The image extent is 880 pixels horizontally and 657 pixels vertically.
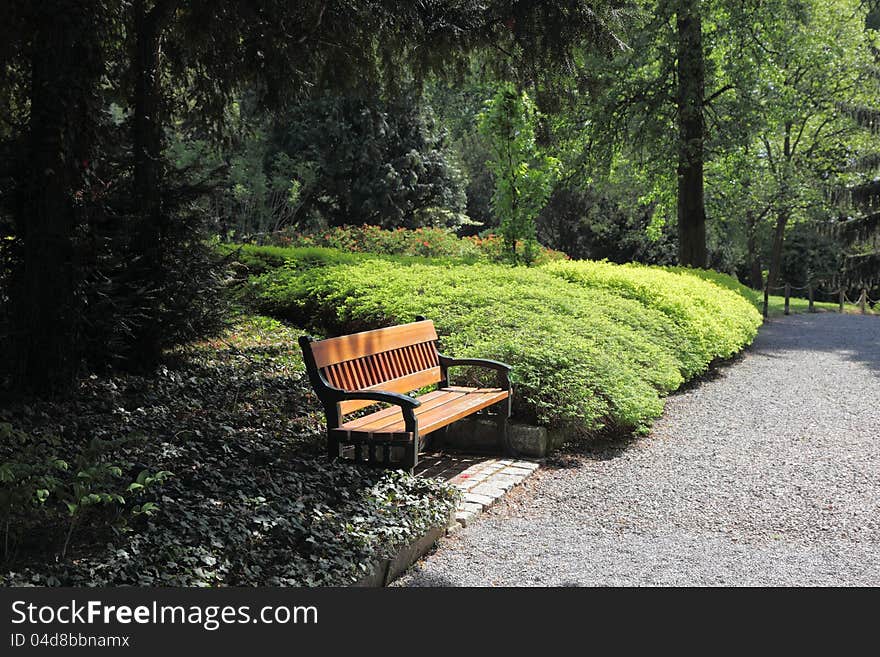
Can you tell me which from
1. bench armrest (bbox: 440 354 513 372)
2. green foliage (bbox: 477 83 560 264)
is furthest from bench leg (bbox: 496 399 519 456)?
green foliage (bbox: 477 83 560 264)

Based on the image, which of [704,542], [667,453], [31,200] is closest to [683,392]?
[667,453]

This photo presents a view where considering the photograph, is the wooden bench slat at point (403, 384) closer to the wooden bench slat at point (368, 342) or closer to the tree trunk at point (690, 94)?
the wooden bench slat at point (368, 342)

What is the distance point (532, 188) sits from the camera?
1598 cm

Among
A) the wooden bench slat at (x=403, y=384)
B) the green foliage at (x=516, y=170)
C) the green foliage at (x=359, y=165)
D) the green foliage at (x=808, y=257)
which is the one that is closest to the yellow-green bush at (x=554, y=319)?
the wooden bench slat at (x=403, y=384)

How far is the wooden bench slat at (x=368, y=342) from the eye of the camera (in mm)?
5152

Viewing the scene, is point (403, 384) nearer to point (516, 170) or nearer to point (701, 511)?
point (701, 511)

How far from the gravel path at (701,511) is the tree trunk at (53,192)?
11.0 feet

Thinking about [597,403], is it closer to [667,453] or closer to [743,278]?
[667,453]

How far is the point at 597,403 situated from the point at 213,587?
419 cm

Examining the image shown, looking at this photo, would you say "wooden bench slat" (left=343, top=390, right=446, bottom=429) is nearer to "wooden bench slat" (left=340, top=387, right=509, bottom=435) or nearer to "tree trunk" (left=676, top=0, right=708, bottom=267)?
"wooden bench slat" (left=340, top=387, right=509, bottom=435)

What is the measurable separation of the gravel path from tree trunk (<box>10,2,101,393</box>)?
132 inches

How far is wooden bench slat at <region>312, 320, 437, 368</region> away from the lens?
16.9 ft

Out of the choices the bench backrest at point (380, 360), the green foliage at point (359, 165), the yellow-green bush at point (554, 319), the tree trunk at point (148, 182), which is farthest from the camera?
the green foliage at point (359, 165)

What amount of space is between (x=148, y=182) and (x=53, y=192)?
1457 millimetres
